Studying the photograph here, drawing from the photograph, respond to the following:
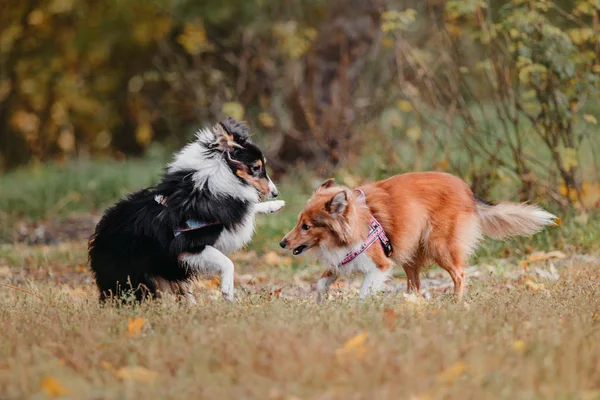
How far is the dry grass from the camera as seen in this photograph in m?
3.21

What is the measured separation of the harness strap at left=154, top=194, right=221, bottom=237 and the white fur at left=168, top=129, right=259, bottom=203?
0.77 feet

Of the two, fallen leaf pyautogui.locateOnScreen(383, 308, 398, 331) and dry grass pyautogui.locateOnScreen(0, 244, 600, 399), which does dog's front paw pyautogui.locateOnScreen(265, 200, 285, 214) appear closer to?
dry grass pyautogui.locateOnScreen(0, 244, 600, 399)

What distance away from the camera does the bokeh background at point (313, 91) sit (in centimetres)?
812

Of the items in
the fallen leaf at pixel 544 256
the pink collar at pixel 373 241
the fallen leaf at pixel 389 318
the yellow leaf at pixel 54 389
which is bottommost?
the fallen leaf at pixel 544 256

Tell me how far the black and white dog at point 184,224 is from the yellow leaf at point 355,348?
1.90 m

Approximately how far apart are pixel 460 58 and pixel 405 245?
11.2ft

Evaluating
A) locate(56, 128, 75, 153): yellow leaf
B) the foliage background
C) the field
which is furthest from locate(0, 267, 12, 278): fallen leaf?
locate(56, 128, 75, 153): yellow leaf

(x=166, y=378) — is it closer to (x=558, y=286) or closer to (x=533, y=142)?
(x=558, y=286)

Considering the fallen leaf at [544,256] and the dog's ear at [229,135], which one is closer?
the dog's ear at [229,135]

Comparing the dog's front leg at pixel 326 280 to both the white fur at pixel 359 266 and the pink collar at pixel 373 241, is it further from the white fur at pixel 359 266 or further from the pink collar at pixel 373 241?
the pink collar at pixel 373 241

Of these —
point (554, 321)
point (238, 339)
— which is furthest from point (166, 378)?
point (554, 321)

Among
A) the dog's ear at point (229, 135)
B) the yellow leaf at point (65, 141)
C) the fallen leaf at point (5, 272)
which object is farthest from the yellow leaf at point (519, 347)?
the yellow leaf at point (65, 141)

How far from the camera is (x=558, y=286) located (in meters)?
5.58

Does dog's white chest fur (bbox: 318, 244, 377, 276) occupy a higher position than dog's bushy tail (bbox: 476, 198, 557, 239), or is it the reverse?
dog's white chest fur (bbox: 318, 244, 377, 276)
